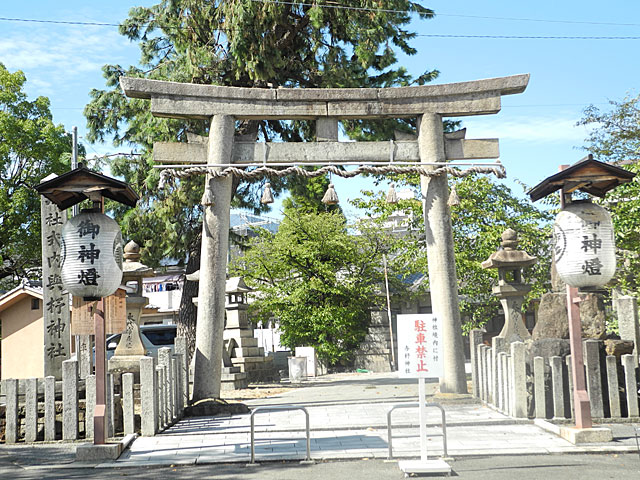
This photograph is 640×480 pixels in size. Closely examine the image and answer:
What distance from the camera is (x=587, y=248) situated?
839 cm

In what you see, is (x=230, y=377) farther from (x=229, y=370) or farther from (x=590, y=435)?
(x=590, y=435)

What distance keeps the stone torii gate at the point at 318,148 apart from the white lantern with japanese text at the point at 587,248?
361 cm

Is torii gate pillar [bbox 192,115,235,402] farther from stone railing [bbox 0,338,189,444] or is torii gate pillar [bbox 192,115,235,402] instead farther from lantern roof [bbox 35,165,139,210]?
lantern roof [bbox 35,165,139,210]

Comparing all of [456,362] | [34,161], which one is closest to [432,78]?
[456,362]

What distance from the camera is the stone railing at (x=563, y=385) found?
9328 mm

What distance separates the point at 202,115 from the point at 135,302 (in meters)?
4.55

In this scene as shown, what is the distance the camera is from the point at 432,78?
17.6 metres

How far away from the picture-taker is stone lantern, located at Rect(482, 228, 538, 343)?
520 inches

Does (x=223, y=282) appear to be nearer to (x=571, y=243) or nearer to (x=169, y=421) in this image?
(x=169, y=421)

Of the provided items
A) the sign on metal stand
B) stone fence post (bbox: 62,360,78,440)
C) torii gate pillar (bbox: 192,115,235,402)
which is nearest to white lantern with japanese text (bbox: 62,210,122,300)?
stone fence post (bbox: 62,360,78,440)

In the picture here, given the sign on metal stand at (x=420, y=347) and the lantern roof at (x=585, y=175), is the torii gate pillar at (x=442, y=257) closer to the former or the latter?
the lantern roof at (x=585, y=175)

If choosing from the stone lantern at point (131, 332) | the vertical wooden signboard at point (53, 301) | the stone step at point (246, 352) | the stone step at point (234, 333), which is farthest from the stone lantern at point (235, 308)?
the vertical wooden signboard at point (53, 301)

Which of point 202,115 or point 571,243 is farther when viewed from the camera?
point 202,115

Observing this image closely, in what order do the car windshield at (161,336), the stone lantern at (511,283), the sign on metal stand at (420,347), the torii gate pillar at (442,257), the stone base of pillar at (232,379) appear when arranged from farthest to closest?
the car windshield at (161,336) → the stone base of pillar at (232,379) → the stone lantern at (511,283) → the torii gate pillar at (442,257) → the sign on metal stand at (420,347)
